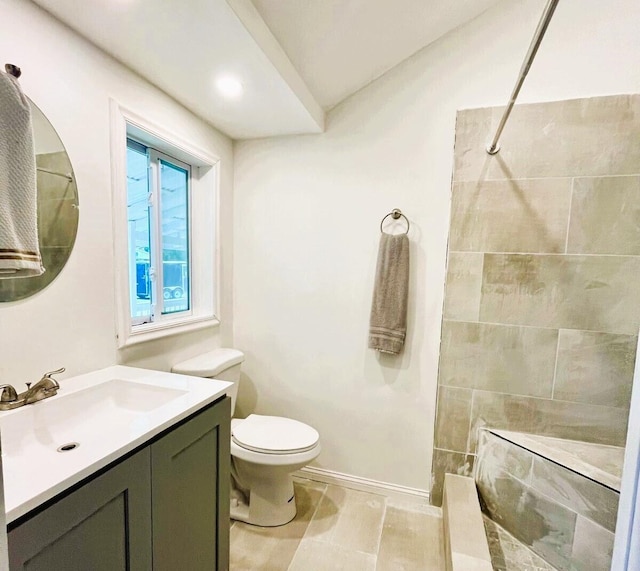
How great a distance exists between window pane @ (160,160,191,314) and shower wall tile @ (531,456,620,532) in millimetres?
2061

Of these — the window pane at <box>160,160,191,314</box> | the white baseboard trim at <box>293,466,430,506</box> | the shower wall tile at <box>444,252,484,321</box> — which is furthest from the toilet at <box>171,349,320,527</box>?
the shower wall tile at <box>444,252,484,321</box>

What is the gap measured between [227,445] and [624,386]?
1.86 metres

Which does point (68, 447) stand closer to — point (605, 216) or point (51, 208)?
point (51, 208)

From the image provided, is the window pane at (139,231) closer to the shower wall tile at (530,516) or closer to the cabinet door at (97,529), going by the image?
the cabinet door at (97,529)

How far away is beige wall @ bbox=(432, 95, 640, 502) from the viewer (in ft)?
5.09

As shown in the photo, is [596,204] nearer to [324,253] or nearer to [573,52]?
[573,52]

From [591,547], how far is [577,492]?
0.20m

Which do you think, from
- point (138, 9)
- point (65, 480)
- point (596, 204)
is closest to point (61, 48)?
point (138, 9)

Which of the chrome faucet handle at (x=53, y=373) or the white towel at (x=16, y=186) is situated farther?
the chrome faucet handle at (x=53, y=373)

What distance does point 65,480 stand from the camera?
2.22 feet

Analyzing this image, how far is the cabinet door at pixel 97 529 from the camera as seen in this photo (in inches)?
24.9

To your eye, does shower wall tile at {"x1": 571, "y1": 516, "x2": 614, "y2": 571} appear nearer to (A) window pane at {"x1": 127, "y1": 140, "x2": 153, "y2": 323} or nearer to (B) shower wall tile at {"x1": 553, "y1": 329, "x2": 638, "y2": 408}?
(B) shower wall tile at {"x1": 553, "y1": 329, "x2": 638, "y2": 408}

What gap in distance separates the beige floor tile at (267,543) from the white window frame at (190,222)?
3.61ft

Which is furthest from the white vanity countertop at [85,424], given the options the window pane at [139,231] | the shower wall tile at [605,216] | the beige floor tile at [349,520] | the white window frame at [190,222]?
the shower wall tile at [605,216]
